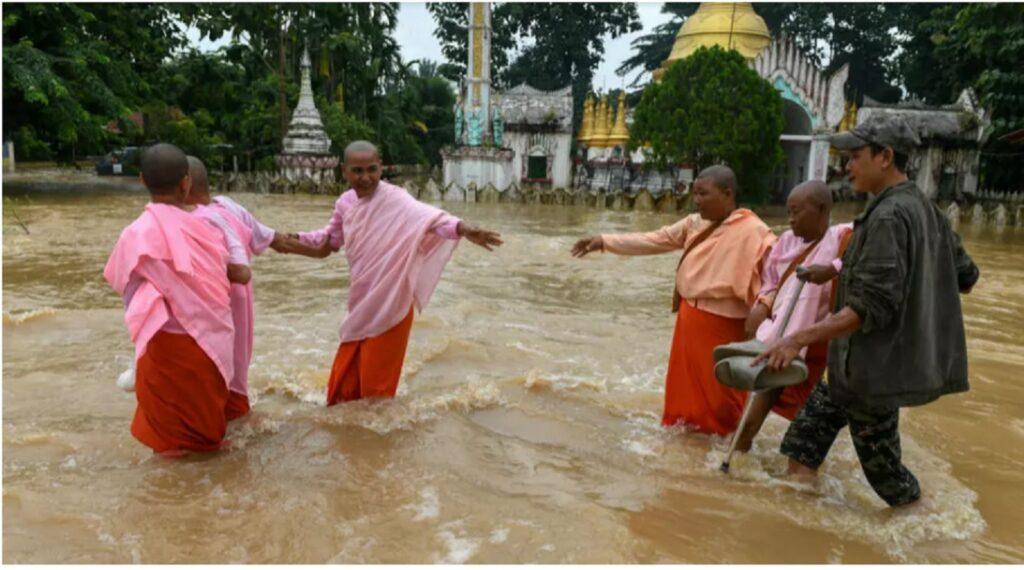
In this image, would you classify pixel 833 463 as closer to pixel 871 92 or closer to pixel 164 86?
pixel 164 86

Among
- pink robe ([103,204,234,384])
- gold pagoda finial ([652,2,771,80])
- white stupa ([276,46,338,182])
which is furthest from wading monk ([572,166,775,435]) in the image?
gold pagoda finial ([652,2,771,80])

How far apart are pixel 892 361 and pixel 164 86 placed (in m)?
30.4

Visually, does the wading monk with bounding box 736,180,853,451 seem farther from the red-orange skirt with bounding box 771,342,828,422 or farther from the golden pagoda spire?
the golden pagoda spire

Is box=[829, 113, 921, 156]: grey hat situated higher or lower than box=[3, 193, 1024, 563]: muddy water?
higher

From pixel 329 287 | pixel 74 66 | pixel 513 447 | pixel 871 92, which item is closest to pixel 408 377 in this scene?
pixel 513 447

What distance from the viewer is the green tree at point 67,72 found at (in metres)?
18.5

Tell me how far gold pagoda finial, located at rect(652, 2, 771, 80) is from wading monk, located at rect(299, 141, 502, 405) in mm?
25590

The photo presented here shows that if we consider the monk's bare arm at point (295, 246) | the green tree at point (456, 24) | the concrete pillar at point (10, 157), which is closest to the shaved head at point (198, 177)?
the monk's bare arm at point (295, 246)

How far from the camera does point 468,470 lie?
3980 millimetres

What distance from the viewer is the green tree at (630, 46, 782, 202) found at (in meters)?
20.9

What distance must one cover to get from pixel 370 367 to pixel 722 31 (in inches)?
1071

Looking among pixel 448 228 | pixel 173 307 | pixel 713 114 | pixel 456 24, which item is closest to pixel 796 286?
pixel 448 228

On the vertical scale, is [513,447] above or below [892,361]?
below

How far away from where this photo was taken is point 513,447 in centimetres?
436
